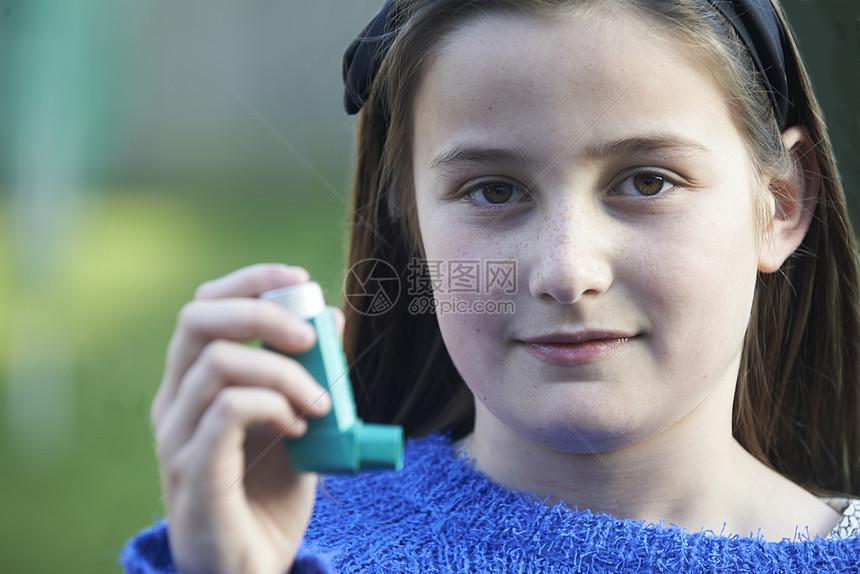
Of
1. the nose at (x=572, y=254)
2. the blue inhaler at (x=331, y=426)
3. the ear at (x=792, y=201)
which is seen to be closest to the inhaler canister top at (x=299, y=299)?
the blue inhaler at (x=331, y=426)

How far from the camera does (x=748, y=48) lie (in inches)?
41.8

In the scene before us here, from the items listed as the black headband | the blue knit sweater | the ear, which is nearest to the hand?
the blue knit sweater

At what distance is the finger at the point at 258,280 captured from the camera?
2.31 feet

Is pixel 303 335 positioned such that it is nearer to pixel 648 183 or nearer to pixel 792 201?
pixel 648 183

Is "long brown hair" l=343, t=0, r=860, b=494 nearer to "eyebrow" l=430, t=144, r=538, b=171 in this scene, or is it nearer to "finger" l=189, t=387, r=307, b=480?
"eyebrow" l=430, t=144, r=538, b=171

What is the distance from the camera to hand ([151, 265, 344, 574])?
67 centimetres

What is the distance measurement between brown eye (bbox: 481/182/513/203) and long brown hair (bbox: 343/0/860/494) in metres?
0.19

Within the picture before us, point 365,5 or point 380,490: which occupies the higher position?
point 365,5

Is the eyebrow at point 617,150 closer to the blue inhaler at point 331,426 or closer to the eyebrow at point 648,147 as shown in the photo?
the eyebrow at point 648,147

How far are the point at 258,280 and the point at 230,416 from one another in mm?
126

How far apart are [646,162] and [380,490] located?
0.63 m

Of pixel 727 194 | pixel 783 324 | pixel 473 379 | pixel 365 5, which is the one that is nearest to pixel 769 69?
pixel 727 194

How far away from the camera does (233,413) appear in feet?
2.20

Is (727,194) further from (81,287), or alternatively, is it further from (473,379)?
(81,287)
